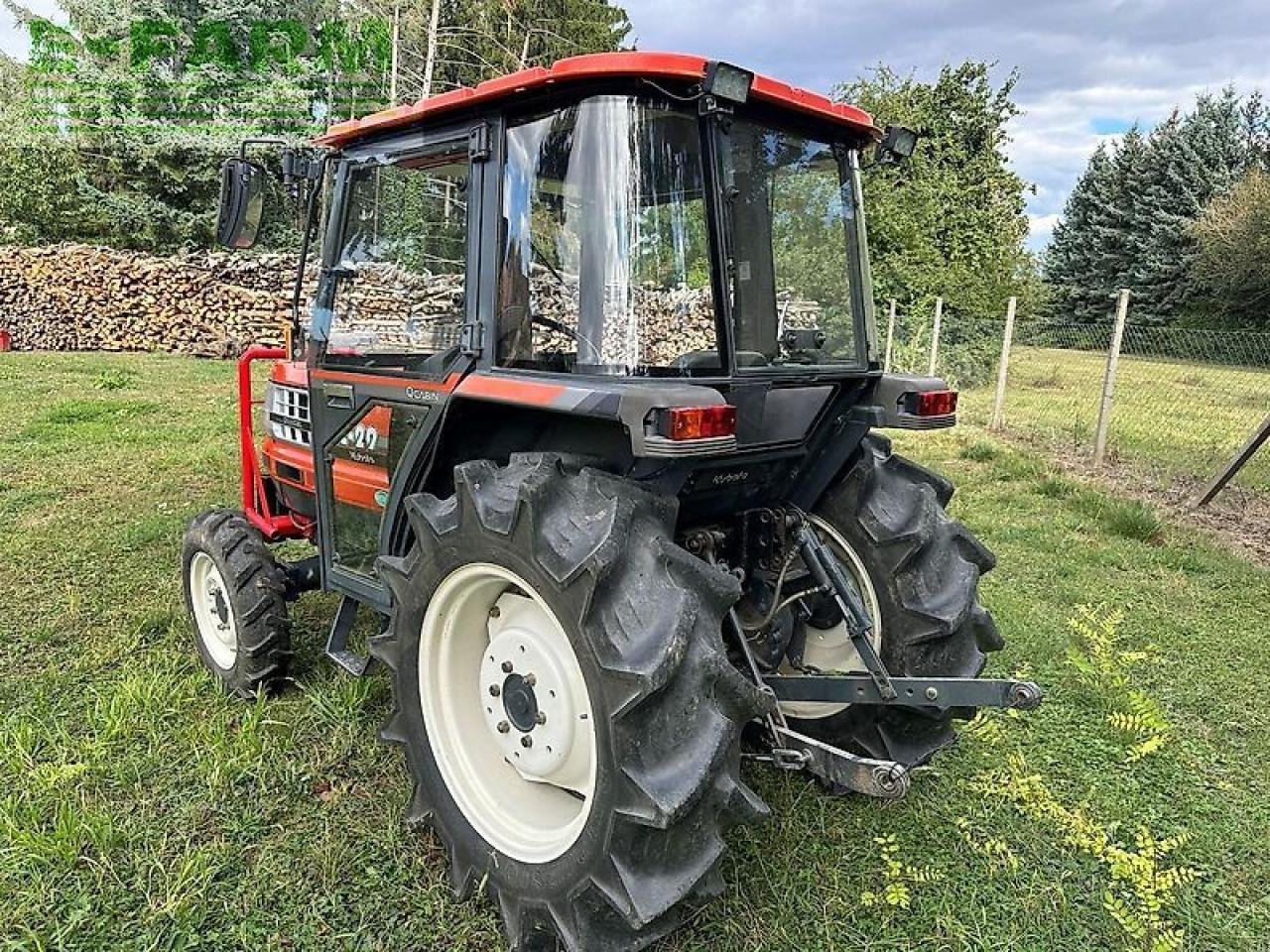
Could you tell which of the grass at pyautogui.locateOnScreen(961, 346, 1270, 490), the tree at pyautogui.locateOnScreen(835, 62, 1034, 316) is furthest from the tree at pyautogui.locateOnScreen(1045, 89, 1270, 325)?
the grass at pyautogui.locateOnScreen(961, 346, 1270, 490)

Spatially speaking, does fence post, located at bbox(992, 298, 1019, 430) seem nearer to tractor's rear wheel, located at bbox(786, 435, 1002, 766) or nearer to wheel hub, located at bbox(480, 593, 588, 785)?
tractor's rear wheel, located at bbox(786, 435, 1002, 766)

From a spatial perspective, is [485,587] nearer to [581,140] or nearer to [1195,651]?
[581,140]

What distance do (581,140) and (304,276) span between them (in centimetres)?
159

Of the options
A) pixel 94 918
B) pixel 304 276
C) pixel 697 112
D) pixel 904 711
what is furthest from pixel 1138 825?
pixel 304 276

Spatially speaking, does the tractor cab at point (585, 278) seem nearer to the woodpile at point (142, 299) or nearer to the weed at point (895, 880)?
the weed at point (895, 880)

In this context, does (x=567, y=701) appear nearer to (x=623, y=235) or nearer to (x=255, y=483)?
(x=623, y=235)

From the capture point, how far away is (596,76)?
2.12m

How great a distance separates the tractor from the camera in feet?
6.62

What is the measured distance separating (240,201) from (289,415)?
96cm

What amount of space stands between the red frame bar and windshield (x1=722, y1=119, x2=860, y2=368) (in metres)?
2.22

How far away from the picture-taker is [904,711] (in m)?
2.81

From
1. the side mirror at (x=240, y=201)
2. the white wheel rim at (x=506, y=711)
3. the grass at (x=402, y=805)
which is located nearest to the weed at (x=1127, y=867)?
the grass at (x=402, y=805)

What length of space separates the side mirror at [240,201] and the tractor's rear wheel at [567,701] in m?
1.36

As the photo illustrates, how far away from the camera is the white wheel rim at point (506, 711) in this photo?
2.29m
